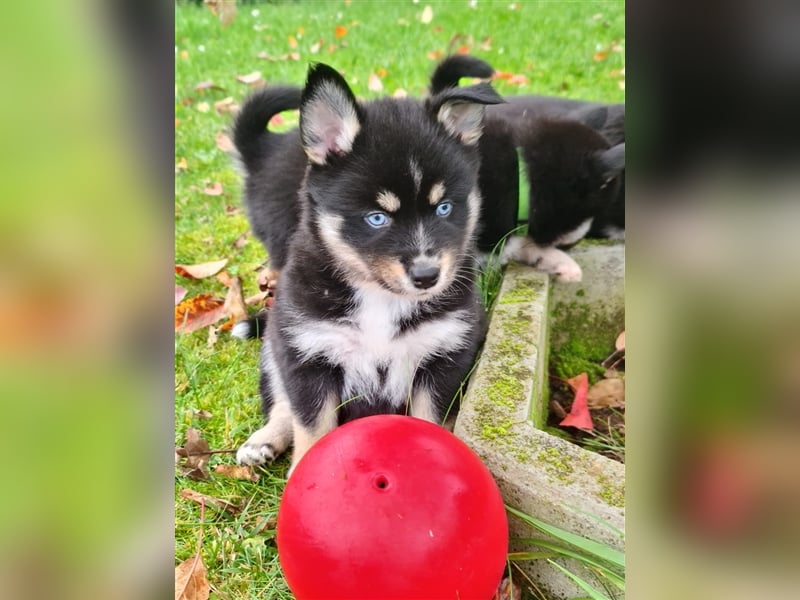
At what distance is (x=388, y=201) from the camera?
6.21ft

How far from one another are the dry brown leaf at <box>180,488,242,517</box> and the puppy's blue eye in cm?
105

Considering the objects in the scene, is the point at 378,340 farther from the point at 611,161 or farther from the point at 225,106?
the point at 225,106

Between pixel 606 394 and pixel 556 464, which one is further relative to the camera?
pixel 606 394

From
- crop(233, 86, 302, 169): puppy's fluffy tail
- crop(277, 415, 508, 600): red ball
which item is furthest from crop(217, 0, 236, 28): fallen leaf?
crop(277, 415, 508, 600): red ball

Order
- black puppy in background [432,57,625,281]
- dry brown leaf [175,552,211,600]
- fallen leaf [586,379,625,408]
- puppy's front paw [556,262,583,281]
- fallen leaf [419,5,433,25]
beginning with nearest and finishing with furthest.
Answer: dry brown leaf [175,552,211,600]
fallen leaf [586,379,625,408]
puppy's front paw [556,262,583,281]
black puppy in background [432,57,625,281]
fallen leaf [419,5,433,25]

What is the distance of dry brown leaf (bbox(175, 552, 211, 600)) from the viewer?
1.69 meters

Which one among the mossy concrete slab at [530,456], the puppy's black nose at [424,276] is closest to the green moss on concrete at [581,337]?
the mossy concrete slab at [530,456]

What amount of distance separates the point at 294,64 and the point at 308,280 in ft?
9.83

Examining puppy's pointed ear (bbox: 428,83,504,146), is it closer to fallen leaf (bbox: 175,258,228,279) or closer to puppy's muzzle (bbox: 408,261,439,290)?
puppy's muzzle (bbox: 408,261,439,290)

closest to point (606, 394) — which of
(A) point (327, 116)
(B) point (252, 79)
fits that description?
(A) point (327, 116)

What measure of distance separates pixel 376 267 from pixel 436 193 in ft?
0.95
